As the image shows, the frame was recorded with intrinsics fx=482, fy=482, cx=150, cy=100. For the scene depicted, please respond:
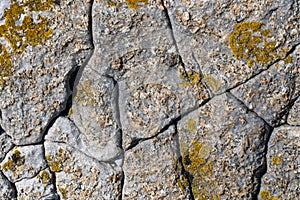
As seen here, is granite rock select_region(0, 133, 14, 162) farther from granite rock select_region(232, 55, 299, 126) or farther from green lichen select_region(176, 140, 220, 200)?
granite rock select_region(232, 55, 299, 126)

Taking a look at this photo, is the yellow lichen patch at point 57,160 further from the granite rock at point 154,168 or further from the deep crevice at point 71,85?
the granite rock at point 154,168

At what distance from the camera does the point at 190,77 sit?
1518 mm

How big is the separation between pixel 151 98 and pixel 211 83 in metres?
0.19

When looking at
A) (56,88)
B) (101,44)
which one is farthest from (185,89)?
(56,88)

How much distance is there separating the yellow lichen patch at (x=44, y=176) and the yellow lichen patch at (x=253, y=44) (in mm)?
725

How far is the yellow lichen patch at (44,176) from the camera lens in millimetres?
1591

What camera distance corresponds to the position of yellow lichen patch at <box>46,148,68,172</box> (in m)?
1.57

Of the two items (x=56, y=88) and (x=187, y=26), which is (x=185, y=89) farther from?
(x=56, y=88)

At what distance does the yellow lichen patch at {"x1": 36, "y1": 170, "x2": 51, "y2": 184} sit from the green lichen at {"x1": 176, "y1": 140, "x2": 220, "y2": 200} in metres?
0.43

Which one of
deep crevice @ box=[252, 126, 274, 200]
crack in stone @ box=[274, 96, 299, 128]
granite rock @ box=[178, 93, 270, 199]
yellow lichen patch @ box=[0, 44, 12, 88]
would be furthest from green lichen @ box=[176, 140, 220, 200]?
yellow lichen patch @ box=[0, 44, 12, 88]

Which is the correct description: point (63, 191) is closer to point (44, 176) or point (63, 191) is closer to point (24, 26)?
point (44, 176)

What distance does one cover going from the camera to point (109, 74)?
154 centimetres

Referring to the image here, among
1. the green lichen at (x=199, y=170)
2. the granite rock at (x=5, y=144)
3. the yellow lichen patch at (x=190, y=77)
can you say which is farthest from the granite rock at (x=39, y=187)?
the yellow lichen patch at (x=190, y=77)

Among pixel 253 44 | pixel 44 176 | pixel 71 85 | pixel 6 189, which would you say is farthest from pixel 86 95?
pixel 253 44
